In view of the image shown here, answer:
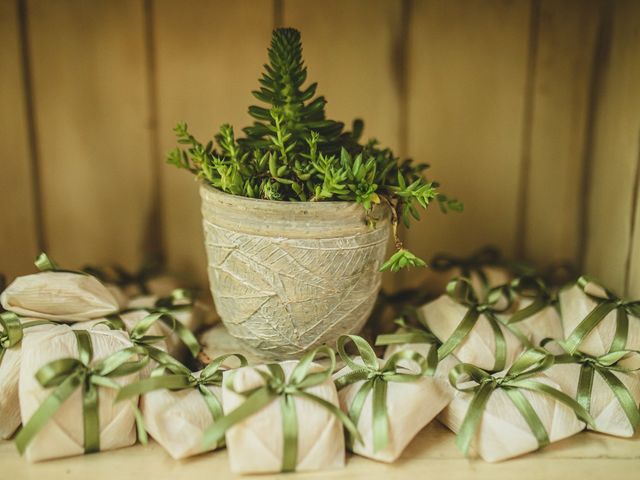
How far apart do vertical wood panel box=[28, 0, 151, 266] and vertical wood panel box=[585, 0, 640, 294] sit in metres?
0.65

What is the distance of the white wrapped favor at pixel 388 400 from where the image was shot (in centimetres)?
67

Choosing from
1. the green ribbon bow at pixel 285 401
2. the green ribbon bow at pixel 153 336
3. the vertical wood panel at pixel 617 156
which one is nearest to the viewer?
the green ribbon bow at pixel 285 401

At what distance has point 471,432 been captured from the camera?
68 centimetres

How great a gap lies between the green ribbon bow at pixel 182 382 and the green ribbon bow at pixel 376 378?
4.7 inches

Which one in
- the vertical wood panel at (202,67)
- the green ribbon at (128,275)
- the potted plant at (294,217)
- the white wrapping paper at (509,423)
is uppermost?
the vertical wood panel at (202,67)

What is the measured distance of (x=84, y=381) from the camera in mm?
680

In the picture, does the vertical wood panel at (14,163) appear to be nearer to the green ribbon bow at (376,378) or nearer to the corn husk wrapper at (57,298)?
the corn husk wrapper at (57,298)

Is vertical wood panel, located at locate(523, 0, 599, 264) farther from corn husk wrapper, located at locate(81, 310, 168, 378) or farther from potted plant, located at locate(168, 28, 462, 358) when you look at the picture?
corn husk wrapper, located at locate(81, 310, 168, 378)

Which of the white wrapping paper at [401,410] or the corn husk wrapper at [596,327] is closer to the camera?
the white wrapping paper at [401,410]

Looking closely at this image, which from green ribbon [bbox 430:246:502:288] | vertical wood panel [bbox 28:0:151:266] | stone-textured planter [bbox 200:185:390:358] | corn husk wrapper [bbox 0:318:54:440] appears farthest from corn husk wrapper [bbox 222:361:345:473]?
vertical wood panel [bbox 28:0:151:266]

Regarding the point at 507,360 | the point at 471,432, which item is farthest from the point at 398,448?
the point at 507,360

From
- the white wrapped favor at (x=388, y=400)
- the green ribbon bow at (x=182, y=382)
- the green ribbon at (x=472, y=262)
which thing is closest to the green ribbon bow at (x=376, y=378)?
the white wrapped favor at (x=388, y=400)

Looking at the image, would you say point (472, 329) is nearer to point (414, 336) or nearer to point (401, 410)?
point (414, 336)

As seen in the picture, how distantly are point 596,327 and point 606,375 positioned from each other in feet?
0.21
